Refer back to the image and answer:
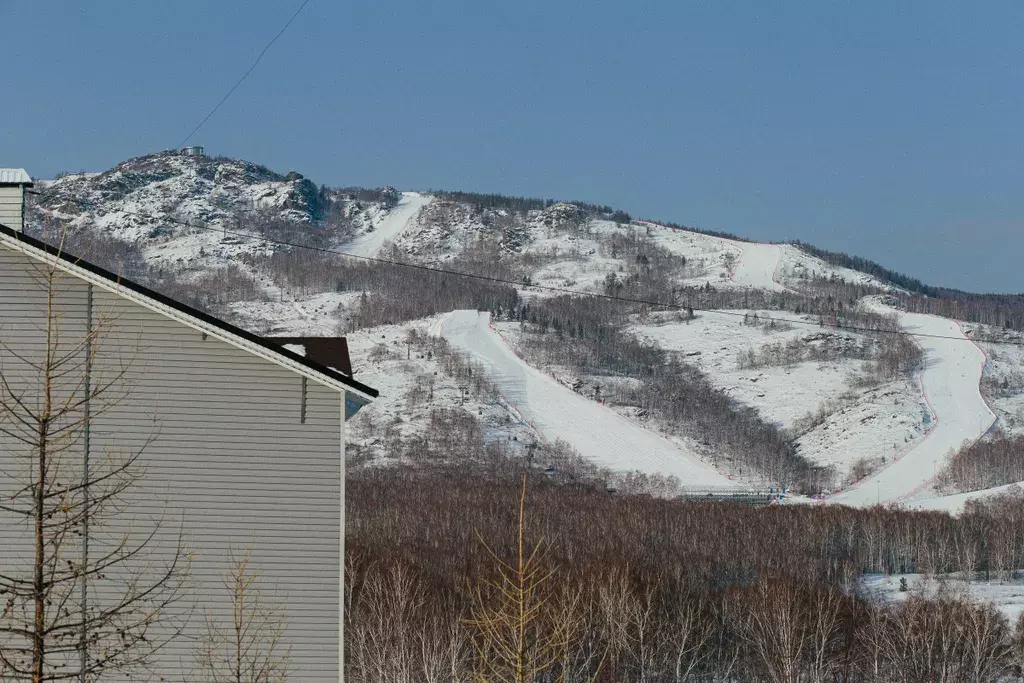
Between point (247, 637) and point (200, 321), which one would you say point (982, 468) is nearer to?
point (200, 321)

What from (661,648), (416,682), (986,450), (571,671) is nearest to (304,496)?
(416,682)

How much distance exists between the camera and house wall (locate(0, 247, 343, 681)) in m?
24.0

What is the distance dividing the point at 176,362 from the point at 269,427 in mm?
2140

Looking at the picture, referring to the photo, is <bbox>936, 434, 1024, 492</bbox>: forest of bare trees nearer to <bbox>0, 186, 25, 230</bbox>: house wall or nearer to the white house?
the white house

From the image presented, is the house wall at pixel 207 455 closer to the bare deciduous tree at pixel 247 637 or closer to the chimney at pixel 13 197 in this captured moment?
the bare deciduous tree at pixel 247 637

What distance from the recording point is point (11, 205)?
2622 centimetres

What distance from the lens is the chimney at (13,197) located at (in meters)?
26.2

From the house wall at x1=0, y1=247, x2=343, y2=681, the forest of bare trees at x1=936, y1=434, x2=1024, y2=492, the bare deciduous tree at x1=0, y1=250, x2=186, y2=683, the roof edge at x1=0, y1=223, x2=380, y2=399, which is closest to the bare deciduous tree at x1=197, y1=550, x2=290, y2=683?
the house wall at x1=0, y1=247, x2=343, y2=681

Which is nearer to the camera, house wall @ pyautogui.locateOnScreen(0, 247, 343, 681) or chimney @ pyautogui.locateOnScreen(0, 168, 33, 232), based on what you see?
house wall @ pyautogui.locateOnScreen(0, 247, 343, 681)

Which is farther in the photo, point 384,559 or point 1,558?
point 384,559

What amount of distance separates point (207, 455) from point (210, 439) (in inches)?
12.0

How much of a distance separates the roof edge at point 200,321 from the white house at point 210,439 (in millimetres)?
27

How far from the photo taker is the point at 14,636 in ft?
74.9

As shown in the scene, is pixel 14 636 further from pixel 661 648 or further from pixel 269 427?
pixel 661 648
